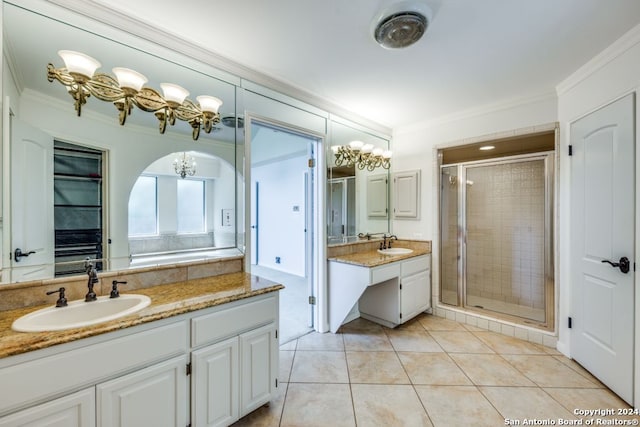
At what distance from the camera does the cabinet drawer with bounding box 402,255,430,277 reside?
2941 mm

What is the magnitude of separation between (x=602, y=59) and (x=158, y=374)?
3.47 metres

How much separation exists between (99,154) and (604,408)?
3.54 metres

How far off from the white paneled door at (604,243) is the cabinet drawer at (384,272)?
1472 millimetres

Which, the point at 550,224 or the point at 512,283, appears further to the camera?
the point at 512,283

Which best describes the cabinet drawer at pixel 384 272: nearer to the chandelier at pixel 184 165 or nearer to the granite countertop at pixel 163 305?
the granite countertop at pixel 163 305

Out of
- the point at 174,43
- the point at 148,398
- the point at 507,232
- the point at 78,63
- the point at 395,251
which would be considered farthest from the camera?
the point at 507,232

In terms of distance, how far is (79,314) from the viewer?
1.35m

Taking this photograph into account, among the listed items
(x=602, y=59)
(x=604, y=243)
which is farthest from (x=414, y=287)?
(x=602, y=59)

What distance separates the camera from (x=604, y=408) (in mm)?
1748

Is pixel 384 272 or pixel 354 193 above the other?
pixel 354 193

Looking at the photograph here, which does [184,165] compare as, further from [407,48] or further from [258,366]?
[407,48]

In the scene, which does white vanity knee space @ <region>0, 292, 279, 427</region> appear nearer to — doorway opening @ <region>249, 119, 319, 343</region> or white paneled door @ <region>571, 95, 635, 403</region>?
doorway opening @ <region>249, 119, 319, 343</region>

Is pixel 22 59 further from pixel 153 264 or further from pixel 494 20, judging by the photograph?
pixel 494 20

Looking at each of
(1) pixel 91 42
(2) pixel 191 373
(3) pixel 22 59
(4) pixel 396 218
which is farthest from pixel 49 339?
(4) pixel 396 218
